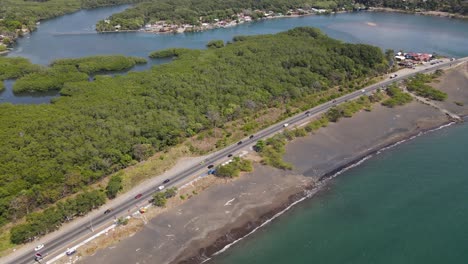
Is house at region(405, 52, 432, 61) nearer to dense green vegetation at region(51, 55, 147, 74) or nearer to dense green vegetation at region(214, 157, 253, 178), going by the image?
dense green vegetation at region(214, 157, 253, 178)

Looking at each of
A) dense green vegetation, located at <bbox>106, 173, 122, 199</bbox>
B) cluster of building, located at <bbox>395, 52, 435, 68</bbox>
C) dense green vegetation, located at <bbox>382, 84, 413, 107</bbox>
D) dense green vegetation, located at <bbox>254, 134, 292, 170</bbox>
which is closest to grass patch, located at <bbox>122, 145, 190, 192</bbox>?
dense green vegetation, located at <bbox>106, 173, 122, 199</bbox>

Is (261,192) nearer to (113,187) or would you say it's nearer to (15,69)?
(113,187)

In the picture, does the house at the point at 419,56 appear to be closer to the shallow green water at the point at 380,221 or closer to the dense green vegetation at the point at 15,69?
the shallow green water at the point at 380,221

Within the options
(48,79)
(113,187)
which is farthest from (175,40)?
(113,187)

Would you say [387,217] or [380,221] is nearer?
[380,221]

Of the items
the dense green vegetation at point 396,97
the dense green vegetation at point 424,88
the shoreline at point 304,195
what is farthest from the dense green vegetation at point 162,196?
the dense green vegetation at point 424,88

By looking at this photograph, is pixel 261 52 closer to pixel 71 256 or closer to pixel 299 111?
pixel 299 111
